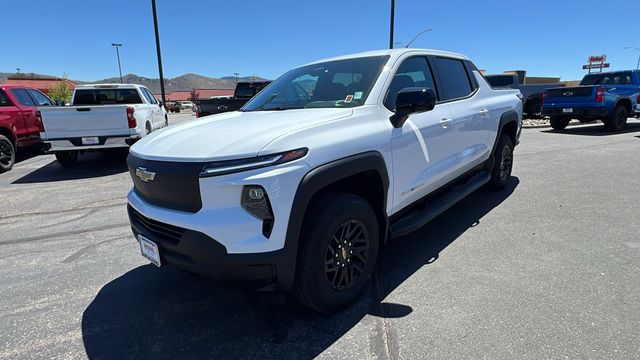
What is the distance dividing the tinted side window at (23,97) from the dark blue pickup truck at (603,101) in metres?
14.9

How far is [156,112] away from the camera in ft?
32.2

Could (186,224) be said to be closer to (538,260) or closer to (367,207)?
(367,207)

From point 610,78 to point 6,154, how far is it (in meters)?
17.0

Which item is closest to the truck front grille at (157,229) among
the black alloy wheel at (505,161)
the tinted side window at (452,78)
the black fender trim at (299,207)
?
the black fender trim at (299,207)

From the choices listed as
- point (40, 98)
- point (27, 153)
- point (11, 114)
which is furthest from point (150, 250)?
point (27, 153)

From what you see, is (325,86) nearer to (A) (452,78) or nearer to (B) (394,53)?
(B) (394,53)

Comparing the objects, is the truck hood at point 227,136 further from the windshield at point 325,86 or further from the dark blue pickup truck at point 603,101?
the dark blue pickup truck at point 603,101

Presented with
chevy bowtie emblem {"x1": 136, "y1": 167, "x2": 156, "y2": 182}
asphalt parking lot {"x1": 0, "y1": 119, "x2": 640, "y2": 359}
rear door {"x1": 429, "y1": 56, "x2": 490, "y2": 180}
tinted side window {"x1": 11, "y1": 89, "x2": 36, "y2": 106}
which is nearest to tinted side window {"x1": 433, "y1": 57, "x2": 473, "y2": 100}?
rear door {"x1": 429, "y1": 56, "x2": 490, "y2": 180}

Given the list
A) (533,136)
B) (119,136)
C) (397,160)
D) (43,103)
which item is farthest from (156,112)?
(533,136)

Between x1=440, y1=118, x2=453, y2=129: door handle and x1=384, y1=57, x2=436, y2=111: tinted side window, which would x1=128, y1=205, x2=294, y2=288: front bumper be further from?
x1=440, y1=118, x2=453, y2=129: door handle

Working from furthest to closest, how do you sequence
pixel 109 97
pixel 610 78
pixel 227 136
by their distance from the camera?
pixel 610 78
pixel 109 97
pixel 227 136

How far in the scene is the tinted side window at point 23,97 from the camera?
30.6 ft

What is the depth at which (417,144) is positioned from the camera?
311 centimetres

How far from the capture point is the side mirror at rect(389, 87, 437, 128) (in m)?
2.72
